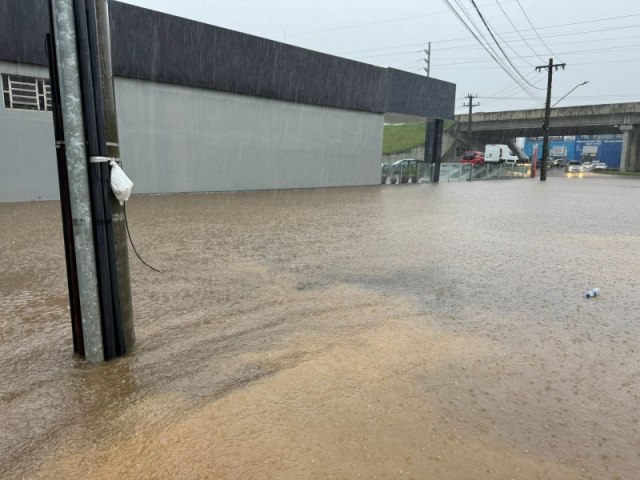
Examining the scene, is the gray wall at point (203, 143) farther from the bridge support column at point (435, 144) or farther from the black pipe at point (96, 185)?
the black pipe at point (96, 185)

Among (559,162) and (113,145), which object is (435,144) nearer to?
(113,145)

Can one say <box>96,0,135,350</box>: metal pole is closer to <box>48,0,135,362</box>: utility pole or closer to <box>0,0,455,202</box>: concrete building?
<box>48,0,135,362</box>: utility pole

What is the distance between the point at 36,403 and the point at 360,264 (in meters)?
4.66

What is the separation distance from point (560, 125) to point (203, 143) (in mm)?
53252

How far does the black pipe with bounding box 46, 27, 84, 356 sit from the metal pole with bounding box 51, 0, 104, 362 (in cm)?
8

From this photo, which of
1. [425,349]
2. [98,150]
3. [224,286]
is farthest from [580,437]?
[224,286]

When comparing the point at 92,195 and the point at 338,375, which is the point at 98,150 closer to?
the point at 92,195

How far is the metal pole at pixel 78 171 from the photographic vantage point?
10.1ft

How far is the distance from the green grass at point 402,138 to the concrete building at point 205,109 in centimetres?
3868

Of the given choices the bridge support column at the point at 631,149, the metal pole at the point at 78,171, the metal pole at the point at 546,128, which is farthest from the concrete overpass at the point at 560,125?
the metal pole at the point at 78,171

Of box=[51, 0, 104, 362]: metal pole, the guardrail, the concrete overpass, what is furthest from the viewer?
the concrete overpass

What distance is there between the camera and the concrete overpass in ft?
177

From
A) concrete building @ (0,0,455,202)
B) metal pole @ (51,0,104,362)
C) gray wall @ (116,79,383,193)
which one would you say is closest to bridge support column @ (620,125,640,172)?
concrete building @ (0,0,455,202)

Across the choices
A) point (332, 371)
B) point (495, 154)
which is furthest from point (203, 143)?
point (495, 154)
